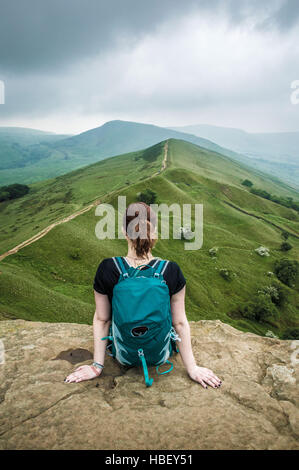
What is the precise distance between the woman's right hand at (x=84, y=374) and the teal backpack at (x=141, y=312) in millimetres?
911

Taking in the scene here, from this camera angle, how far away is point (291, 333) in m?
39.0

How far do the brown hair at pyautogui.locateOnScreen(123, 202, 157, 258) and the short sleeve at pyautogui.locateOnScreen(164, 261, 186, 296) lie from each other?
0.54 m

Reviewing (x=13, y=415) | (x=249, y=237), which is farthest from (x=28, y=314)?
(x=249, y=237)

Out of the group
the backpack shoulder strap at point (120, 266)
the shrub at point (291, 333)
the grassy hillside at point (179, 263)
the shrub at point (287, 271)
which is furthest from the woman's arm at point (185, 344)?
the shrub at point (287, 271)

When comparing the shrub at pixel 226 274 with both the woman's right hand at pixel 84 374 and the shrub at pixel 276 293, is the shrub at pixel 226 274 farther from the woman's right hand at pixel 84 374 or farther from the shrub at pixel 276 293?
the woman's right hand at pixel 84 374

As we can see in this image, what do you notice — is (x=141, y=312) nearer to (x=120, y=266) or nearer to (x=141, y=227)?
(x=120, y=266)

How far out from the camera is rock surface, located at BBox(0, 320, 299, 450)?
10.8 feet

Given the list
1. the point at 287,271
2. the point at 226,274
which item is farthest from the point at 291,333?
the point at 287,271

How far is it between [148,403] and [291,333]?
44143 millimetres

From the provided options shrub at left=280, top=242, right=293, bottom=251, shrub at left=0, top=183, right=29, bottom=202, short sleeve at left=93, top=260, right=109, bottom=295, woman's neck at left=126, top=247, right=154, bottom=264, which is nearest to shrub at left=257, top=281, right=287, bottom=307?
shrub at left=280, top=242, right=293, bottom=251

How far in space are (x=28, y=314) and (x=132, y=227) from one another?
20094 mm

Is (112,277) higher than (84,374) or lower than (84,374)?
higher

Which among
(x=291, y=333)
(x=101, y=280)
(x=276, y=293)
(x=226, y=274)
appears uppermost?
(x=101, y=280)

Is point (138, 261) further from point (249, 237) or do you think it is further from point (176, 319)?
point (249, 237)
